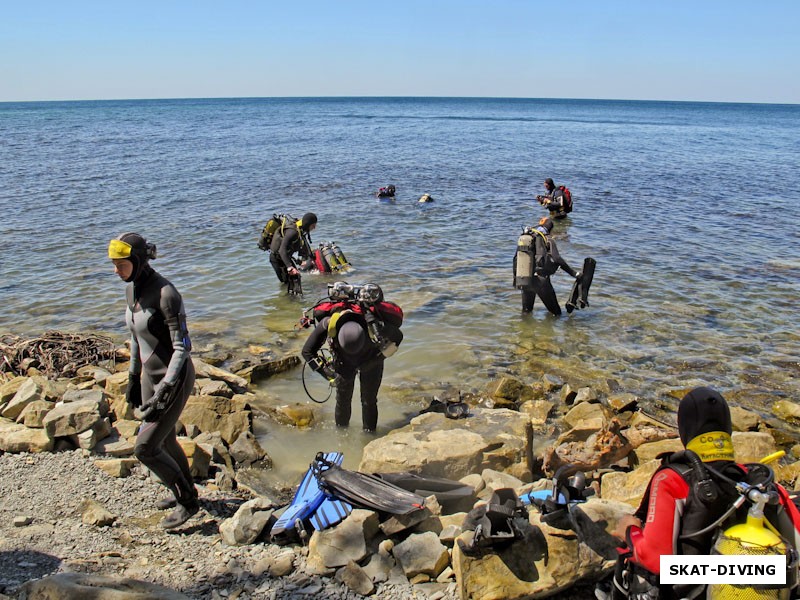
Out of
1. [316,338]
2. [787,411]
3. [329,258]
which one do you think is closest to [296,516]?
[316,338]

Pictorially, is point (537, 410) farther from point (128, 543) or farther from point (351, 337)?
point (128, 543)

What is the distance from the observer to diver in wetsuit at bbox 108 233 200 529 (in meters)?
4.23

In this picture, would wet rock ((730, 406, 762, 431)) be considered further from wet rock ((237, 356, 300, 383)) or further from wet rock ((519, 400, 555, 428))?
wet rock ((237, 356, 300, 383))

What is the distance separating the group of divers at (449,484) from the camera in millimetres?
2484

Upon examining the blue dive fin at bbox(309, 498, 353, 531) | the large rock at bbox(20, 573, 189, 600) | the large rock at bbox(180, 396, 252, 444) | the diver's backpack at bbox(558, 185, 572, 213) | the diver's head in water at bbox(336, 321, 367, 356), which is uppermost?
the diver's backpack at bbox(558, 185, 572, 213)

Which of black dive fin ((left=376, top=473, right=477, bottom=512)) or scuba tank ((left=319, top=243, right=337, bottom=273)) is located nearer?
black dive fin ((left=376, top=473, right=477, bottom=512))

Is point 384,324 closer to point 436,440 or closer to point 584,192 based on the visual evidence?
point 436,440

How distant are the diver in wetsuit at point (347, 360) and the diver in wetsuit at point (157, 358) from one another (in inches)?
58.3

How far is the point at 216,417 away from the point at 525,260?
18.6 feet

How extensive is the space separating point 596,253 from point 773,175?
19.9 metres

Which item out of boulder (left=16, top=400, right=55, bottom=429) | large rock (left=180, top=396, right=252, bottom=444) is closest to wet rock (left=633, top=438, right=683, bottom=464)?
large rock (left=180, top=396, right=252, bottom=444)

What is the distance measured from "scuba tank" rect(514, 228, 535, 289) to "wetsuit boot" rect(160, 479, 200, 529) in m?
6.68

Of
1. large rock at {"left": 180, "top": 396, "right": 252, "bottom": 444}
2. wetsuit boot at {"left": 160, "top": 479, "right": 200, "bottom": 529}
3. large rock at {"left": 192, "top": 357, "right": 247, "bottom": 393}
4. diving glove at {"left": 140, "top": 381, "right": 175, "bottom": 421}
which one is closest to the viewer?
diving glove at {"left": 140, "top": 381, "right": 175, "bottom": 421}

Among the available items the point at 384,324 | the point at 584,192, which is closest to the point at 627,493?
the point at 384,324
